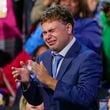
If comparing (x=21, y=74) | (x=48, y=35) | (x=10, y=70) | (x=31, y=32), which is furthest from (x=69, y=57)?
(x=31, y=32)

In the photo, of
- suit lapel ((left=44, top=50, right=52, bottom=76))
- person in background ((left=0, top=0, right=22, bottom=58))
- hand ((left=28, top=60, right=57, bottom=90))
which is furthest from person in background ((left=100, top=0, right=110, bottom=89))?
hand ((left=28, top=60, right=57, bottom=90))

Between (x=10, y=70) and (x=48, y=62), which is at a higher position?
(x=48, y=62)

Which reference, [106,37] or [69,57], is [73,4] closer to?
[106,37]

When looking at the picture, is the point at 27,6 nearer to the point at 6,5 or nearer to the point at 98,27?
the point at 6,5

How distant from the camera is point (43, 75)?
13.1 feet

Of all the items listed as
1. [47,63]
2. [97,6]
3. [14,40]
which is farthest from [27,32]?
[47,63]

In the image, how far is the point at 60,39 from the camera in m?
4.15

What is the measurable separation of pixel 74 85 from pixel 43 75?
23 centimetres

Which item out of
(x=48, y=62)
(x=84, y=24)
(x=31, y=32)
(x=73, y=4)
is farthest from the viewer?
(x=31, y=32)

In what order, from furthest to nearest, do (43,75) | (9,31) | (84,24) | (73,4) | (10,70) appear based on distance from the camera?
(9,31)
(10,70)
(84,24)
(73,4)
(43,75)

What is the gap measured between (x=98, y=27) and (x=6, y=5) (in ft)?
3.97

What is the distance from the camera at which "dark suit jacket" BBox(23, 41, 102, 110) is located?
399cm

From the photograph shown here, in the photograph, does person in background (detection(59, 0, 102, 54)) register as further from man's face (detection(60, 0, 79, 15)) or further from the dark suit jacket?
the dark suit jacket

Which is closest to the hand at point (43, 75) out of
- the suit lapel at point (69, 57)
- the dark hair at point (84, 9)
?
the suit lapel at point (69, 57)
